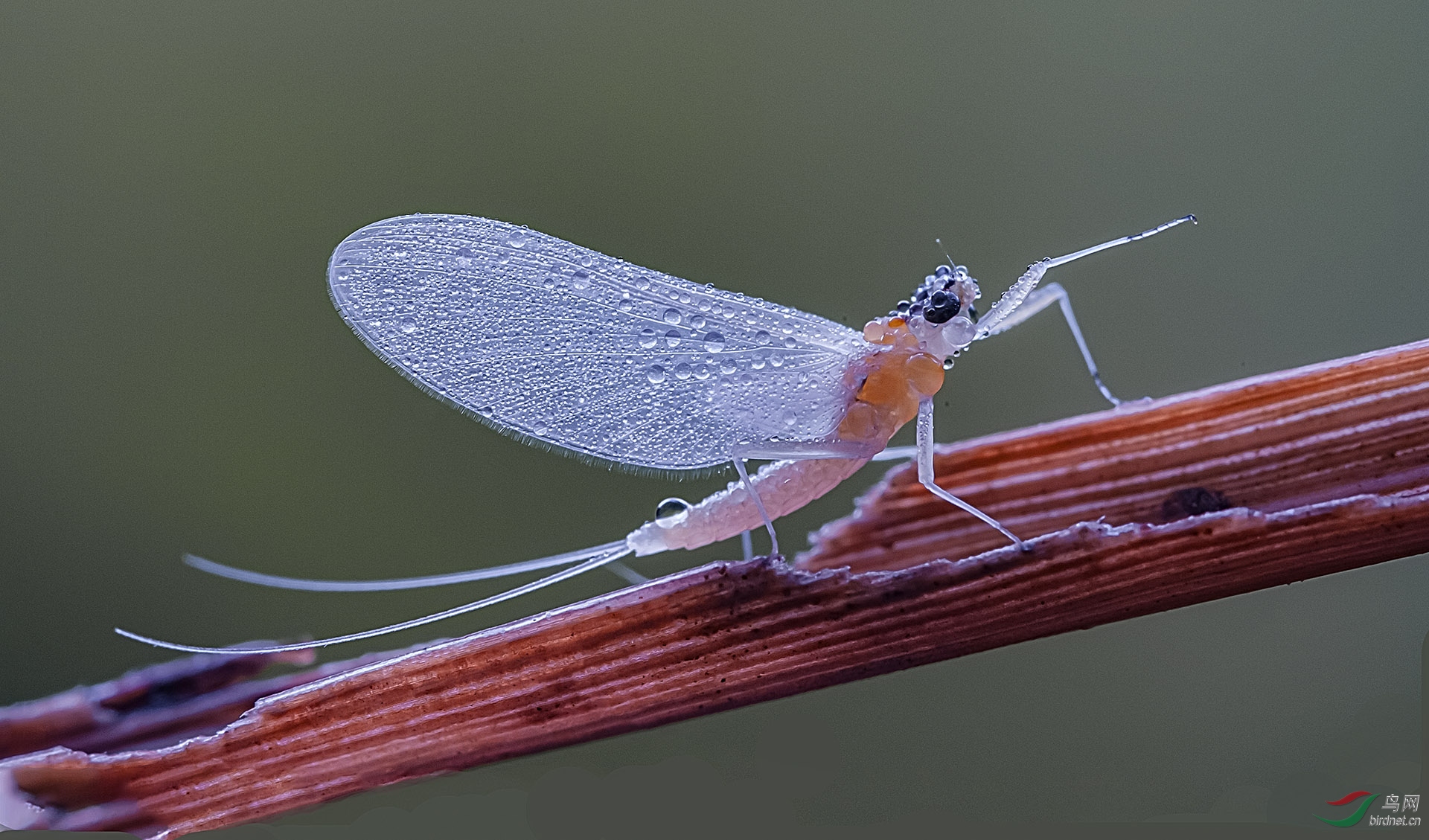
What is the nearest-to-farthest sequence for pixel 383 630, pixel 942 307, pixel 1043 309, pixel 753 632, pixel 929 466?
pixel 753 632 → pixel 383 630 → pixel 929 466 → pixel 942 307 → pixel 1043 309

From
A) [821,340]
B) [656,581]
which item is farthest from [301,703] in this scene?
[821,340]

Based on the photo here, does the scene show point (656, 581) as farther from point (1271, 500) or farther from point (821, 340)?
point (1271, 500)

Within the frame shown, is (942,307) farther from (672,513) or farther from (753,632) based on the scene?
(753,632)

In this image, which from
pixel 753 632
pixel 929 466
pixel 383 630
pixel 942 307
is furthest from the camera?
pixel 942 307

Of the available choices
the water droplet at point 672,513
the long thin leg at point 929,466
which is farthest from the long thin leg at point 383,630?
the long thin leg at point 929,466

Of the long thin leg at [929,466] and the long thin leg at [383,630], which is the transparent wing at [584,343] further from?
the long thin leg at [383,630]

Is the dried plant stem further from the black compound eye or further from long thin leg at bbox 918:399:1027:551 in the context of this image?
the black compound eye

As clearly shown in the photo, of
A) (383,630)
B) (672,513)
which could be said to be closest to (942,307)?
(672,513)
